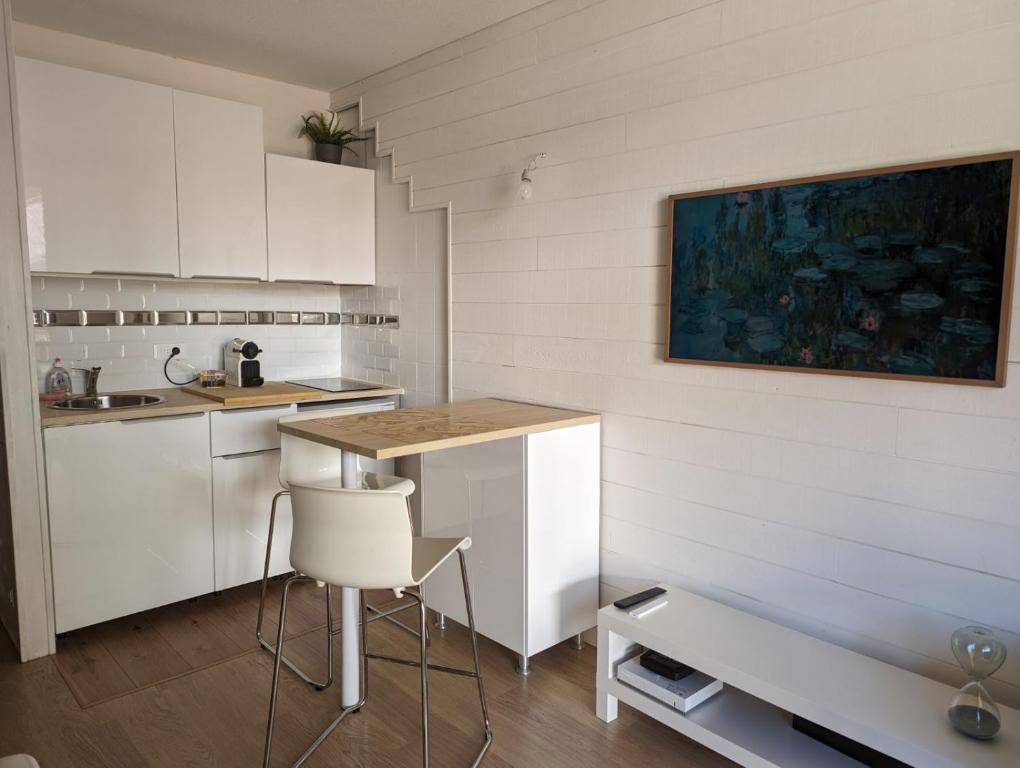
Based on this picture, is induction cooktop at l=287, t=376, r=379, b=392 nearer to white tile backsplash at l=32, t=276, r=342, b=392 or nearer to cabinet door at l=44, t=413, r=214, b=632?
white tile backsplash at l=32, t=276, r=342, b=392

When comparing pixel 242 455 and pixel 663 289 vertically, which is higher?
pixel 663 289

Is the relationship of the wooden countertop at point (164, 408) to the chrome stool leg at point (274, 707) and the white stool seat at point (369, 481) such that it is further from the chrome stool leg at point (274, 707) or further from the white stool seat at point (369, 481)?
the chrome stool leg at point (274, 707)

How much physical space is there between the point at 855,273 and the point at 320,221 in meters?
2.72

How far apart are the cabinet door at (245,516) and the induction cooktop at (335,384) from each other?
472 millimetres

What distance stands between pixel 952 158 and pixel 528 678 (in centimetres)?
219

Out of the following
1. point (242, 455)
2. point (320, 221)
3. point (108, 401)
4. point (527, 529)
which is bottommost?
point (527, 529)

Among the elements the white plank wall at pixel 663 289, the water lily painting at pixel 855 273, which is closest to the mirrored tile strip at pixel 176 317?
the white plank wall at pixel 663 289

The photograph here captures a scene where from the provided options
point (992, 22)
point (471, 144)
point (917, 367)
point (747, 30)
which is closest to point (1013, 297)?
point (917, 367)

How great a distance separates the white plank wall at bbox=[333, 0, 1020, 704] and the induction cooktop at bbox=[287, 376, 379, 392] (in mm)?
669

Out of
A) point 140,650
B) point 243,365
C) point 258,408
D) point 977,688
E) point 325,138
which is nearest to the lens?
point 977,688

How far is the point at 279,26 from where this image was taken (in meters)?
3.07

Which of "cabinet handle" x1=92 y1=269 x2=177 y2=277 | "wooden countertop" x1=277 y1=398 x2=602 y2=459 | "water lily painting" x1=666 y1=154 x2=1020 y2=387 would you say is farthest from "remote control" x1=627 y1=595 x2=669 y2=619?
"cabinet handle" x1=92 y1=269 x2=177 y2=277

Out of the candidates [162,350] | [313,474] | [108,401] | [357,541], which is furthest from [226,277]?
[357,541]

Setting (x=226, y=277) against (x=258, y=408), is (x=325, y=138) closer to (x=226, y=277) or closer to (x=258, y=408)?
(x=226, y=277)
